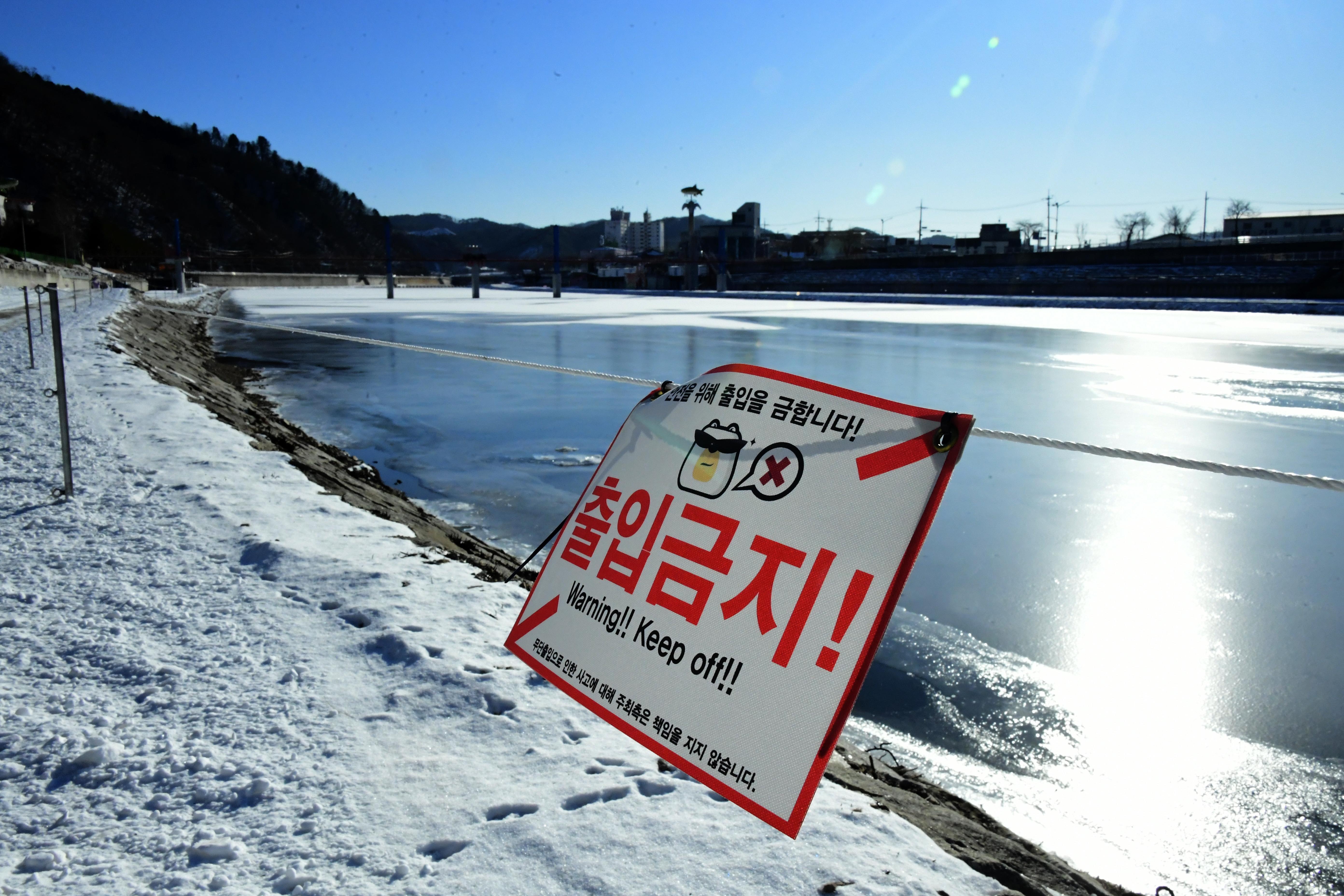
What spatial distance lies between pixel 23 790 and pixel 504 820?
1190 mm

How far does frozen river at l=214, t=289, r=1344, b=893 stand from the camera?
2715mm

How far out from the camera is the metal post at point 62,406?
4344mm

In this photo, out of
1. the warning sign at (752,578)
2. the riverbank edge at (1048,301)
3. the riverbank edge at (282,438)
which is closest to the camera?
the warning sign at (752,578)

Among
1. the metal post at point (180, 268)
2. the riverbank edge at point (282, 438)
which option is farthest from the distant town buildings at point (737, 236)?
the riverbank edge at point (282, 438)

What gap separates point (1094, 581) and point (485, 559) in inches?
135

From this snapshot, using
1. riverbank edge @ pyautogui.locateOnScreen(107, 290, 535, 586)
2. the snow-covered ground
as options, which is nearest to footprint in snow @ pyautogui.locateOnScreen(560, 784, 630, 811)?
the snow-covered ground

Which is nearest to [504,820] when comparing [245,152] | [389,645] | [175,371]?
[389,645]

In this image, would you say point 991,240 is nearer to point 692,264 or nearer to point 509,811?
point 692,264

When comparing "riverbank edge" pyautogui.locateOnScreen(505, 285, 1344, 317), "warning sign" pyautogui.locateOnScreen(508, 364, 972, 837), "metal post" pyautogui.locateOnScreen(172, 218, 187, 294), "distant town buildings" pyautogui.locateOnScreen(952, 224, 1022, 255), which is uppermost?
"distant town buildings" pyautogui.locateOnScreen(952, 224, 1022, 255)

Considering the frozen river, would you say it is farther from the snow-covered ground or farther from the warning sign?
the warning sign

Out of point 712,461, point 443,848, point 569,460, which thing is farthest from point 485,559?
point 712,461

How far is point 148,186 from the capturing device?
105 m

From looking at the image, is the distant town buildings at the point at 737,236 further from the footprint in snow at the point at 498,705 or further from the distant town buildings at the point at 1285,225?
the footprint in snow at the point at 498,705

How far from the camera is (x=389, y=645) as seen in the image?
2.86m
